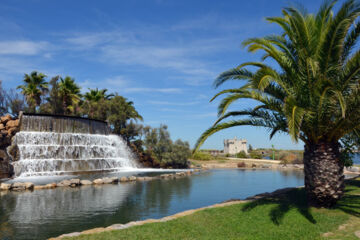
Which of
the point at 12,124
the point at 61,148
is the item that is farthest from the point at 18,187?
the point at 12,124

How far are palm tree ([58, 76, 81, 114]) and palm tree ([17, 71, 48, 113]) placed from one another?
2.90m

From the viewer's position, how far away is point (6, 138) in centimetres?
2914

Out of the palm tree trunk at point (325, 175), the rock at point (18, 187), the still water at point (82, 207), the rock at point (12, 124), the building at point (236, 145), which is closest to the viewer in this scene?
the palm tree trunk at point (325, 175)

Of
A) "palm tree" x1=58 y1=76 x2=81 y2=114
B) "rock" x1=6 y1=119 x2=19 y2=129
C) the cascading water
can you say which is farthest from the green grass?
"palm tree" x1=58 y1=76 x2=81 y2=114

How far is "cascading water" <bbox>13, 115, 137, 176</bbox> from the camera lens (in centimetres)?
2973

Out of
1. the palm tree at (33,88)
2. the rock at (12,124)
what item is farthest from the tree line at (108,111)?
the rock at (12,124)

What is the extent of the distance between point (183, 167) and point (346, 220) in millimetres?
39072

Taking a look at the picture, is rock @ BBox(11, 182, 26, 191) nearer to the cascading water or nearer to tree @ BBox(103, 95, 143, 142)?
the cascading water

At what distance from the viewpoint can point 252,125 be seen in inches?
446

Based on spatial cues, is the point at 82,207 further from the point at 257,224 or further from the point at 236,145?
the point at 236,145

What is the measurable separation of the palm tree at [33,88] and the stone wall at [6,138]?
16.0 meters

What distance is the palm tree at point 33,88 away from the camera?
46.4 meters

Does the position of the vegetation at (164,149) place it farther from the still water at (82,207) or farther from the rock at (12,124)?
the still water at (82,207)

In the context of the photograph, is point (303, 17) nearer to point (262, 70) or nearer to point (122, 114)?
point (262, 70)
